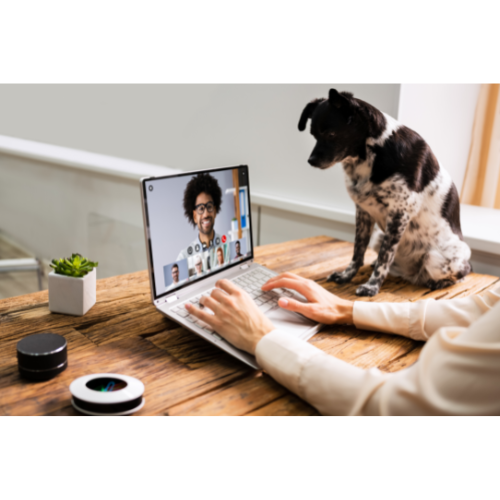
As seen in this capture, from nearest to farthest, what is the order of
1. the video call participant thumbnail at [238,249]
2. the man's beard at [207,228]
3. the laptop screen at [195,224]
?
the laptop screen at [195,224] < the man's beard at [207,228] < the video call participant thumbnail at [238,249]

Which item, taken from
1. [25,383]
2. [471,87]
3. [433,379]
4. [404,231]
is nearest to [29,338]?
[25,383]

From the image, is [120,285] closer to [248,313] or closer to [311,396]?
[248,313]

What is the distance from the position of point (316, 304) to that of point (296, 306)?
4cm

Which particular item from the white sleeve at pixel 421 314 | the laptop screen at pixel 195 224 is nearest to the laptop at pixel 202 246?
the laptop screen at pixel 195 224

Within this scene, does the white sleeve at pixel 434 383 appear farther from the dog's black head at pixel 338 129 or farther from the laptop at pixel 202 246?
the dog's black head at pixel 338 129

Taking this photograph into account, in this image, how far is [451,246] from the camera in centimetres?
115

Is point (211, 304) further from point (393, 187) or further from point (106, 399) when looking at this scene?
point (393, 187)

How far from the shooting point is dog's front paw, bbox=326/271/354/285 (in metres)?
1.20

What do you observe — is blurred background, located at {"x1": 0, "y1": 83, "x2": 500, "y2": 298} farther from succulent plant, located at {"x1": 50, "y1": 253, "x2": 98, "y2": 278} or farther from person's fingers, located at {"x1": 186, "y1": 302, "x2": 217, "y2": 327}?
succulent plant, located at {"x1": 50, "y1": 253, "x2": 98, "y2": 278}

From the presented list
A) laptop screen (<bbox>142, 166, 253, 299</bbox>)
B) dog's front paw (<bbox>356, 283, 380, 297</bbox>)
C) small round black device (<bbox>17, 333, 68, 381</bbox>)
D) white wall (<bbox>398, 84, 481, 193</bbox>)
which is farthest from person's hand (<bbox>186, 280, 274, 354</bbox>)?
white wall (<bbox>398, 84, 481, 193</bbox>)

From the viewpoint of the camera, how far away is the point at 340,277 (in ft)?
3.94

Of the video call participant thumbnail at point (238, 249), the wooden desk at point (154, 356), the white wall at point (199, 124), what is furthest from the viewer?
the white wall at point (199, 124)

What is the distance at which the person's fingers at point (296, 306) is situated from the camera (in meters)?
0.90

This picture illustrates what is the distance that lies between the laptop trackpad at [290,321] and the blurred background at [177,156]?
793mm
